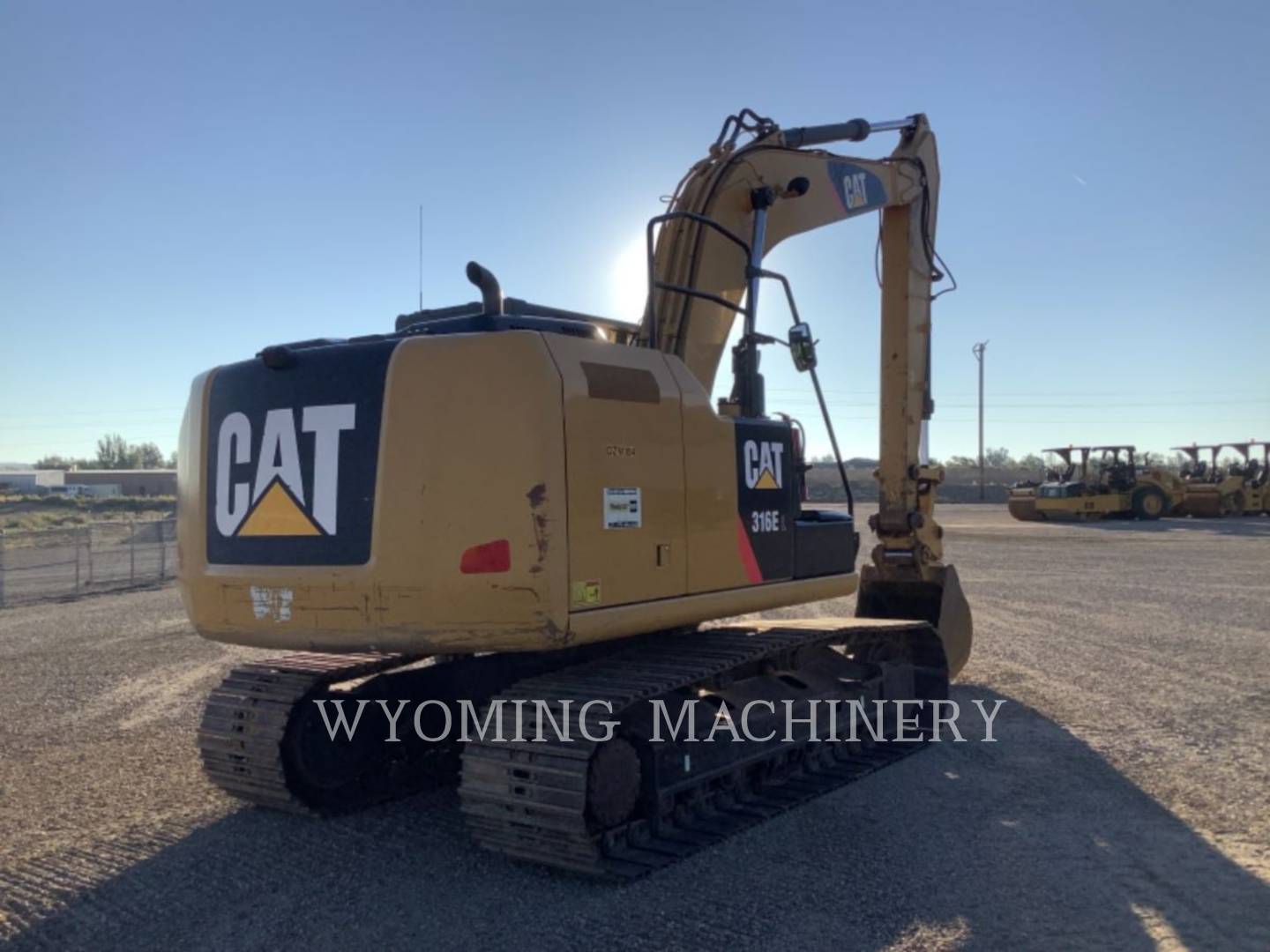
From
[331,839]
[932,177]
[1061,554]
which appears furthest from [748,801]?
[1061,554]

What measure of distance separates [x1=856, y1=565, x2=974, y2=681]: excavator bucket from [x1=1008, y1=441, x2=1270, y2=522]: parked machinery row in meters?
30.6

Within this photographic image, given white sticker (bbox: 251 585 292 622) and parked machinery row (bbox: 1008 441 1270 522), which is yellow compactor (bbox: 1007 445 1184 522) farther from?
white sticker (bbox: 251 585 292 622)

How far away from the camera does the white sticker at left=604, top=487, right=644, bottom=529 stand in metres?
4.81

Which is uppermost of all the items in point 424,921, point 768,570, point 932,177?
point 932,177

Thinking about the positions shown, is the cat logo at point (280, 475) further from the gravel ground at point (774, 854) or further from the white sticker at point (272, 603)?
the gravel ground at point (774, 854)

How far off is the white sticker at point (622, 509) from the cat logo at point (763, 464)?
3.19ft

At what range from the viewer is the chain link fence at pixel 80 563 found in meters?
18.1

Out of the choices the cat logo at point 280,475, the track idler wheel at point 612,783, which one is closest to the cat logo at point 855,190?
the cat logo at point 280,475

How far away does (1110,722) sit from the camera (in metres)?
7.43

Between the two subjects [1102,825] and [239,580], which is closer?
[239,580]

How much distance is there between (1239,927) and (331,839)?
13.5 feet

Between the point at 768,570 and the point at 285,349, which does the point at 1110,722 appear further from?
the point at 285,349

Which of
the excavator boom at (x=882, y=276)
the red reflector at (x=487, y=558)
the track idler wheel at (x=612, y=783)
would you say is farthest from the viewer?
the excavator boom at (x=882, y=276)

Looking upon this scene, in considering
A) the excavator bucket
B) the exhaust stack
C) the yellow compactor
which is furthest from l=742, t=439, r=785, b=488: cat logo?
the yellow compactor
